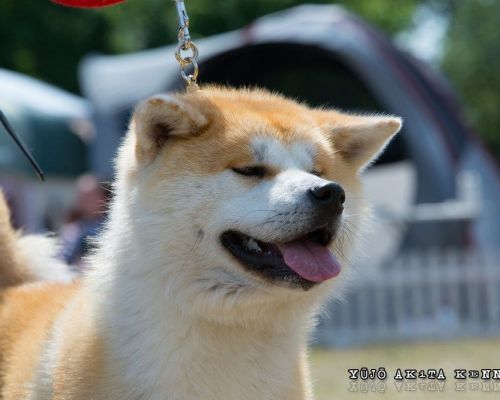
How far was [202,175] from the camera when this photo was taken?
2746mm

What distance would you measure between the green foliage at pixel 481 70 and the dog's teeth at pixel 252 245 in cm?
3169

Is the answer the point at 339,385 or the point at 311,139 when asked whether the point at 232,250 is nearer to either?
the point at 311,139

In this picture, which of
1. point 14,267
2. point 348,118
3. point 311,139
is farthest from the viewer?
point 14,267

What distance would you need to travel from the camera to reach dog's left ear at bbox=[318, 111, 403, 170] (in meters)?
3.12

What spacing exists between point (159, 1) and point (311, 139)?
2416cm

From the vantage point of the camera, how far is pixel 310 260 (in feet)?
8.85

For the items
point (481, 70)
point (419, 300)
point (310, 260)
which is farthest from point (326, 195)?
point (481, 70)

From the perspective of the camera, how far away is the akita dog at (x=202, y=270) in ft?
8.71

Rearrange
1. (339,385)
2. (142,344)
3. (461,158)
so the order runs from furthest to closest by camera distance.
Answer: (461,158)
(339,385)
(142,344)

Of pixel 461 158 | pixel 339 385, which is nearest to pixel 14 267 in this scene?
pixel 339 385

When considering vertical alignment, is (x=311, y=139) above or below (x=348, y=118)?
below

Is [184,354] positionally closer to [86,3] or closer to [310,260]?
[310,260]

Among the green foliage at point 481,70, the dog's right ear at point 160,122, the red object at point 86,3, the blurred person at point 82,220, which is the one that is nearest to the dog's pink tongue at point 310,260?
the dog's right ear at point 160,122

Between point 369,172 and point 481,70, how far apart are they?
24.0 meters
